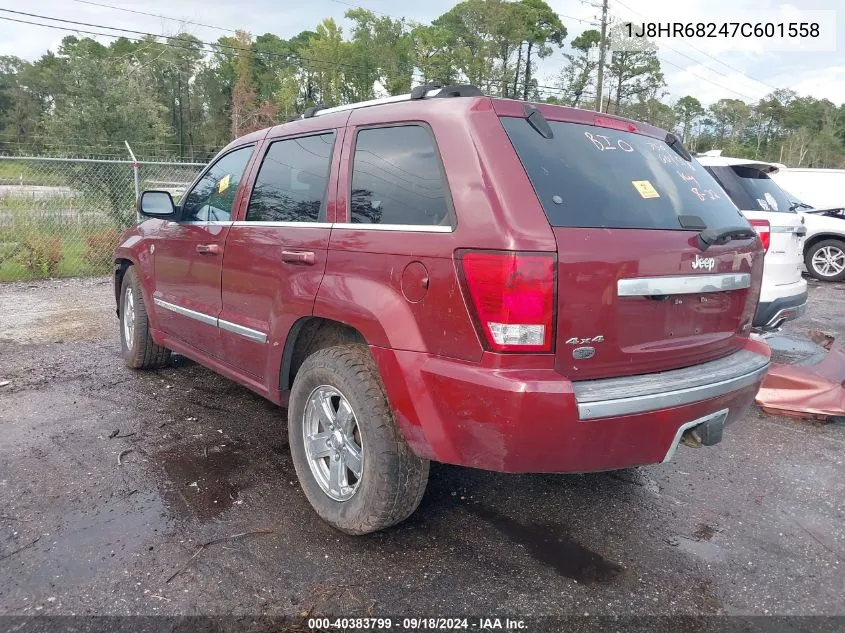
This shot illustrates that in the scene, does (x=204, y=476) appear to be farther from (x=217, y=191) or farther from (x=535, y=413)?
(x=535, y=413)

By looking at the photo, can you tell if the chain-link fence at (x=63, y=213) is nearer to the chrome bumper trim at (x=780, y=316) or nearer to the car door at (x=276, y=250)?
the car door at (x=276, y=250)

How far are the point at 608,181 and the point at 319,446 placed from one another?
69.6 inches

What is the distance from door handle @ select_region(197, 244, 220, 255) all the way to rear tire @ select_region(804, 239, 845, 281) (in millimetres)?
11778

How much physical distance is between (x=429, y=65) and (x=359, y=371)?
56146mm

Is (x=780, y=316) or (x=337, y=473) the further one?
(x=780, y=316)

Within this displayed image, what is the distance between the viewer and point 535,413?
6.98 ft

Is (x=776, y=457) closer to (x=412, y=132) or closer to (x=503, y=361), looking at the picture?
(x=503, y=361)

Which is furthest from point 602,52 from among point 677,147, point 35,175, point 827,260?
point 677,147

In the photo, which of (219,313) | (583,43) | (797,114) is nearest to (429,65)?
(583,43)

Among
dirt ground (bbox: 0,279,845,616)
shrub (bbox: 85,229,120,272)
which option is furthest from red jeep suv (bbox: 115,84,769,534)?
shrub (bbox: 85,229,120,272)

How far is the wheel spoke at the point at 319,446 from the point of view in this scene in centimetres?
290

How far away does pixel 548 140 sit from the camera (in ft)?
8.21

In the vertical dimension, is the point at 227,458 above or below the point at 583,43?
below

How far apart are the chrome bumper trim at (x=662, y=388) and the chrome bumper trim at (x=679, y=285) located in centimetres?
33
